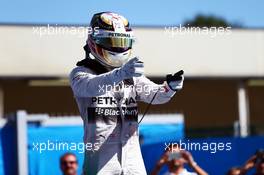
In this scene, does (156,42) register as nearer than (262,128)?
Yes

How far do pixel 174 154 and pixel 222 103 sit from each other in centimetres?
1384

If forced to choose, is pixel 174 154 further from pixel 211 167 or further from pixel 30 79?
pixel 30 79

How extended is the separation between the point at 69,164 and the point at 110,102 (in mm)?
1460

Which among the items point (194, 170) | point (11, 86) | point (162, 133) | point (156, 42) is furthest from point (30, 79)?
point (194, 170)

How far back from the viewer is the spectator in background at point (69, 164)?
525 centimetres

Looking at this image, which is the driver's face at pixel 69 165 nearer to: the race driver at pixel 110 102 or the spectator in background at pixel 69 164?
the spectator in background at pixel 69 164

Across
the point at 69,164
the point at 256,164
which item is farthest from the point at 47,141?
the point at 256,164

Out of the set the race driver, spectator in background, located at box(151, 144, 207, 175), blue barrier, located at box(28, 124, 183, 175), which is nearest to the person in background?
spectator in background, located at box(151, 144, 207, 175)

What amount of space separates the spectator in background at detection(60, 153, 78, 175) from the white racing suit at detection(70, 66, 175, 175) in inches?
53.2

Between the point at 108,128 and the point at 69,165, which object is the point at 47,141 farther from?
the point at 108,128

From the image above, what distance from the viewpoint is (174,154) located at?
17.8 ft

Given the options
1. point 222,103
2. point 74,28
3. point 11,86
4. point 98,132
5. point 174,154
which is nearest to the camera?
point 98,132

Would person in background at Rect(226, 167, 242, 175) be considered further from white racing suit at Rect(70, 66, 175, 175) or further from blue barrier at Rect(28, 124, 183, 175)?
white racing suit at Rect(70, 66, 175, 175)

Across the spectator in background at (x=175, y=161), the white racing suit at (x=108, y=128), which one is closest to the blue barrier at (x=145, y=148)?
the spectator in background at (x=175, y=161)
